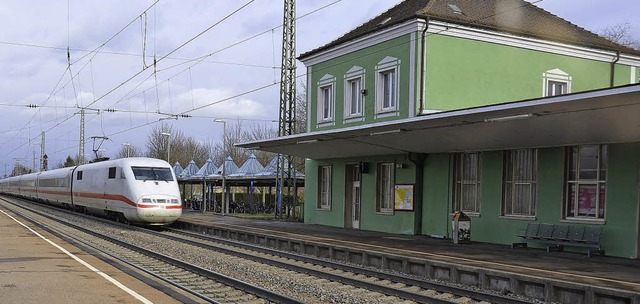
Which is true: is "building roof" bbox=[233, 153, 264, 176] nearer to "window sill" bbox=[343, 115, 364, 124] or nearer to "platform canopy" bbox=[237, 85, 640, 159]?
"window sill" bbox=[343, 115, 364, 124]

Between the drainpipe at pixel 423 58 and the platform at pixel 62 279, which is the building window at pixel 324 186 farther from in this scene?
the platform at pixel 62 279

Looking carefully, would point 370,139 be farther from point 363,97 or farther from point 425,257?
point 425,257

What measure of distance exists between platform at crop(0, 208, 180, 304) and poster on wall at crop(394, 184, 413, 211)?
413 inches

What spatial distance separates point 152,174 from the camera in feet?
84.2

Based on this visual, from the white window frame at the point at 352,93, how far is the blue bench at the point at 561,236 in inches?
341

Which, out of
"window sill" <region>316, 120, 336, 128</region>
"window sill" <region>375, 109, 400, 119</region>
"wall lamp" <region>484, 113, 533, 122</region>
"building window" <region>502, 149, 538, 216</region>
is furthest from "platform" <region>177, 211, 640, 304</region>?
"window sill" <region>316, 120, 336, 128</region>

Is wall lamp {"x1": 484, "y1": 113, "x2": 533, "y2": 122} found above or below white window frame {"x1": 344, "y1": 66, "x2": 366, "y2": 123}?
below

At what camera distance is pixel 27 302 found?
31.1ft

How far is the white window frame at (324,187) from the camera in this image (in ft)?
89.4

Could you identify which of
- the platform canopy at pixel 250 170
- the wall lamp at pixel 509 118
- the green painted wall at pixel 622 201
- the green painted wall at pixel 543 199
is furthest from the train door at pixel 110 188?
the green painted wall at pixel 622 201

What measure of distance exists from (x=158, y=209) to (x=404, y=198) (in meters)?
9.66

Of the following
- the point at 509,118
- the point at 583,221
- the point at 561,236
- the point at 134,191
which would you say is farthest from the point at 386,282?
the point at 134,191

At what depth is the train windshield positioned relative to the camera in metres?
25.3

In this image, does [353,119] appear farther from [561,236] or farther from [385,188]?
[561,236]
